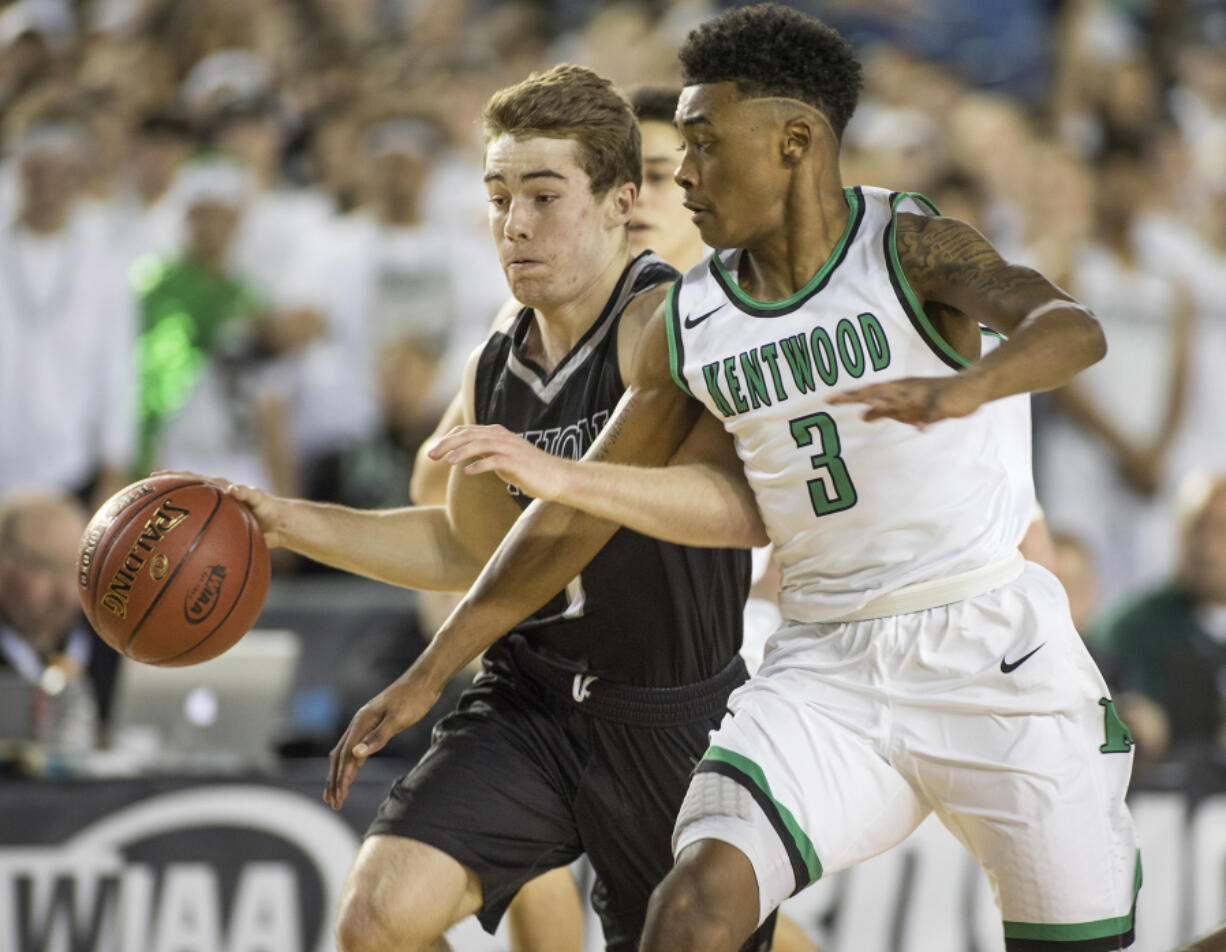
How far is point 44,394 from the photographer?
7668 millimetres

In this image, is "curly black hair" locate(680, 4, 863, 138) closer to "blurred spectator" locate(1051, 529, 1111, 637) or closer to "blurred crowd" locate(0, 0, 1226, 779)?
"blurred spectator" locate(1051, 529, 1111, 637)

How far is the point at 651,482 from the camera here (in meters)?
3.28

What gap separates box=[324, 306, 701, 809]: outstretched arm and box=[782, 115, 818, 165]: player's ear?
46cm

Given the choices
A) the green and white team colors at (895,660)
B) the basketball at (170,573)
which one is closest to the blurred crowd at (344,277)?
the green and white team colors at (895,660)

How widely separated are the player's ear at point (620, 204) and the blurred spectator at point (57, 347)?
14.7 feet

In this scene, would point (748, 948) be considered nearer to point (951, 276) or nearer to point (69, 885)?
point (951, 276)

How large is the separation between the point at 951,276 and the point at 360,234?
5418 mm

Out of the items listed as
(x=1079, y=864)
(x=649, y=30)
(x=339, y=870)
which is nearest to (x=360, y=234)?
(x=649, y=30)

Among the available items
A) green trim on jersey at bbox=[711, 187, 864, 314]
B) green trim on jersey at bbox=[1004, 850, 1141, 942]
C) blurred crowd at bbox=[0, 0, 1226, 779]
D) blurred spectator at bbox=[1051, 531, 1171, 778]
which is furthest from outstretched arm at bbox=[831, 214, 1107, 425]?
blurred crowd at bbox=[0, 0, 1226, 779]

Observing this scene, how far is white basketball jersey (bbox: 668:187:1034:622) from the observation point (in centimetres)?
322

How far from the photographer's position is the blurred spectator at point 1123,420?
795 cm

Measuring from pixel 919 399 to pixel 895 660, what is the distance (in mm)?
708

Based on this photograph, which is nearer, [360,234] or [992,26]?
[360,234]

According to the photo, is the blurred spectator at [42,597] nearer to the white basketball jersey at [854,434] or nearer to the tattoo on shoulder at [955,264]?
the white basketball jersey at [854,434]
